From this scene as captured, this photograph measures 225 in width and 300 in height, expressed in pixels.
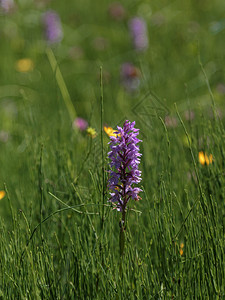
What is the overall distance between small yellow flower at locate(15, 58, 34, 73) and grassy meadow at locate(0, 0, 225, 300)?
15 mm

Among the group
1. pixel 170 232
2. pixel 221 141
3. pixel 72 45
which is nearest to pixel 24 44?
pixel 72 45

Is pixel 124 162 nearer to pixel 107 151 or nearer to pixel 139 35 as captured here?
pixel 107 151

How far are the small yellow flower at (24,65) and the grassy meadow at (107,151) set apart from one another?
0.05 ft

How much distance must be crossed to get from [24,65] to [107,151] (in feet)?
9.81

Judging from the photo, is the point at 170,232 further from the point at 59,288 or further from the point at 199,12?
the point at 199,12

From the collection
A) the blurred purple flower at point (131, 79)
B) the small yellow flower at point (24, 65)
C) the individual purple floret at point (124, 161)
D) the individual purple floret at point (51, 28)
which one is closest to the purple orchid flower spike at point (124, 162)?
the individual purple floret at point (124, 161)

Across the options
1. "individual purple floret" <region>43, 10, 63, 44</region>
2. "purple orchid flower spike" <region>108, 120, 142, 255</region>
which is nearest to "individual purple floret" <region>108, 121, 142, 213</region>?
"purple orchid flower spike" <region>108, 120, 142, 255</region>

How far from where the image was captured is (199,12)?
5.09m

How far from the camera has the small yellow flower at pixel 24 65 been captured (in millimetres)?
3871

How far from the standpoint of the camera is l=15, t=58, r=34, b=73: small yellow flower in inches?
152

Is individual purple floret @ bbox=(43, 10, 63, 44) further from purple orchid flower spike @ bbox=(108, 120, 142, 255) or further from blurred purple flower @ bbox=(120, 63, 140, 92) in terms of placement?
purple orchid flower spike @ bbox=(108, 120, 142, 255)

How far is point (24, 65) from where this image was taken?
13.0 ft

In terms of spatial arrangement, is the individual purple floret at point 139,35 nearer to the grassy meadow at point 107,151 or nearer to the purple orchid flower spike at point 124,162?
the grassy meadow at point 107,151

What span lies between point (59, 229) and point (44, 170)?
0.22 m
